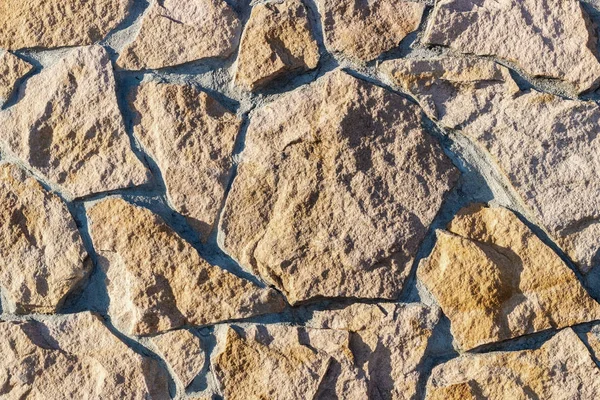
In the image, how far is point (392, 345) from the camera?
52.1 inches

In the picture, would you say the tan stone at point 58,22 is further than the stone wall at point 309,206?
Yes

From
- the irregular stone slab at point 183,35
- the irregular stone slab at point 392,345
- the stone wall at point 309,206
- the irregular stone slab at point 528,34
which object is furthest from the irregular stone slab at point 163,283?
the irregular stone slab at point 528,34

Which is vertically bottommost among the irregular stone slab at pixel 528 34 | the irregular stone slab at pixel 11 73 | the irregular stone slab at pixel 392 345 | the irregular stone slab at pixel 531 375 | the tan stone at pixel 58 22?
the irregular stone slab at pixel 531 375

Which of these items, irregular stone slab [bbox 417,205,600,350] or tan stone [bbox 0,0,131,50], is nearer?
irregular stone slab [bbox 417,205,600,350]

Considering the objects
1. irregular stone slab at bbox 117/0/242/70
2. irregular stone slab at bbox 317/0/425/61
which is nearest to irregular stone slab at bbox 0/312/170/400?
irregular stone slab at bbox 117/0/242/70

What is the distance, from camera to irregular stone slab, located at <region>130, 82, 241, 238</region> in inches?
53.7

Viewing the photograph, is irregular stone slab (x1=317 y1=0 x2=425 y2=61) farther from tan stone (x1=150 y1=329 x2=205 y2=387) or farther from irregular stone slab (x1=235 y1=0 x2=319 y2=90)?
tan stone (x1=150 y1=329 x2=205 y2=387)

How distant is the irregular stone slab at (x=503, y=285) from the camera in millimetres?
1291

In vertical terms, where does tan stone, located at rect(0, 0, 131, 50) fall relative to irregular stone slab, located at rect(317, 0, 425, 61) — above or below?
above

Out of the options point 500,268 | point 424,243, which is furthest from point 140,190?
point 500,268

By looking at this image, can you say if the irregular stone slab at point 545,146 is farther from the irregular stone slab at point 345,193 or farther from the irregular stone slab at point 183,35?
the irregular stone slab at point 183,35

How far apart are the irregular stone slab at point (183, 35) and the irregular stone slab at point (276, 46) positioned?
0.12 feet

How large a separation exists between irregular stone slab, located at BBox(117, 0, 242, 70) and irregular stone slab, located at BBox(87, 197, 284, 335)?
280mm

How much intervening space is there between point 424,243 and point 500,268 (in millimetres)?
140
